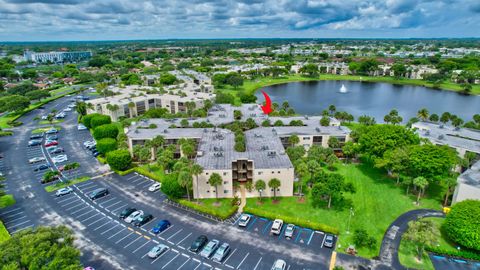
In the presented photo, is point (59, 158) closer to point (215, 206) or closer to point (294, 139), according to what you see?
point (215, 206)

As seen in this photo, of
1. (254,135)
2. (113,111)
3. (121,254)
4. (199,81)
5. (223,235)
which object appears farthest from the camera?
(199,81)

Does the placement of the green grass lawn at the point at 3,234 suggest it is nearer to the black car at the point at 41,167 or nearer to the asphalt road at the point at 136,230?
the asphalt road at the point at 136,230

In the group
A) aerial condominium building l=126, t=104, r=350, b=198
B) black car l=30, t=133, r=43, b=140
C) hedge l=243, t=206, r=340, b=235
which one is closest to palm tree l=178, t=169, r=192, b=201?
aerial condominium building l=126, t=104, r=350, b=198

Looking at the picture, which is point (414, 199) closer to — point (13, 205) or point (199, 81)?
point (13, 205)

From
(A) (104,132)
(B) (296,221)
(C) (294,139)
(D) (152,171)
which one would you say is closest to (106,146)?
(A) (104,132)

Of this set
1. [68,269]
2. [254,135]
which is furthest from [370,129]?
[68,269]

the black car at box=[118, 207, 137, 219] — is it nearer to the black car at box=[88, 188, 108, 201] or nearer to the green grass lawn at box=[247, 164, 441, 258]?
the black car at box=[88, 188, 108, 201]

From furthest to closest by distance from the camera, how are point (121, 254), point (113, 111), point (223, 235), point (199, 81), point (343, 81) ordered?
1. point (343, 81)
2. point (199, 81)
3. point (113, 111)
4. point (223, 235)
5. point (121, 254)
